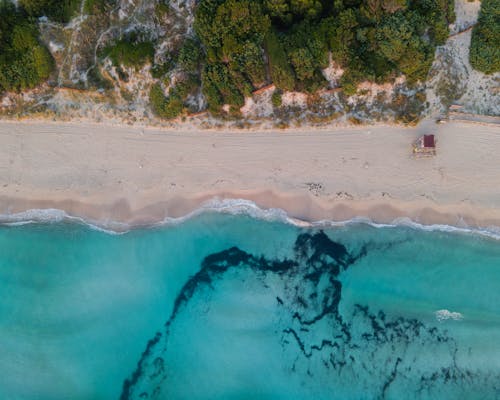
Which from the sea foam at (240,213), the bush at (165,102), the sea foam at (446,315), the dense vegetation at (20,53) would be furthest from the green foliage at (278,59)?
the sea foam at (446,315)

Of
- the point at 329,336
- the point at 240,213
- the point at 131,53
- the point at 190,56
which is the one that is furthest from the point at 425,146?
the point at 131,53

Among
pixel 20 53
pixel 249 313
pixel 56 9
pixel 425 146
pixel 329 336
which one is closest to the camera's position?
pixel 425 146

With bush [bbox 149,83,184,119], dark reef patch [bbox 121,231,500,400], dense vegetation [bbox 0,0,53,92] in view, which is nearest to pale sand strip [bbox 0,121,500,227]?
bush [bbox 149,83,184,119]

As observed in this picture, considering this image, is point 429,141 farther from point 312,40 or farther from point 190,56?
point 190,56

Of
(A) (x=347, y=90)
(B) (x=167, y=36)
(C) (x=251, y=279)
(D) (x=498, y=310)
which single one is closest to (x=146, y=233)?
(C) (x=251, y=279)

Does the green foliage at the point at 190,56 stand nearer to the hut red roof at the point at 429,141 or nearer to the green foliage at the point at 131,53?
the green foliage at the point at 131,53

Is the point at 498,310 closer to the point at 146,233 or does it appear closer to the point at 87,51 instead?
the point at 146,233
